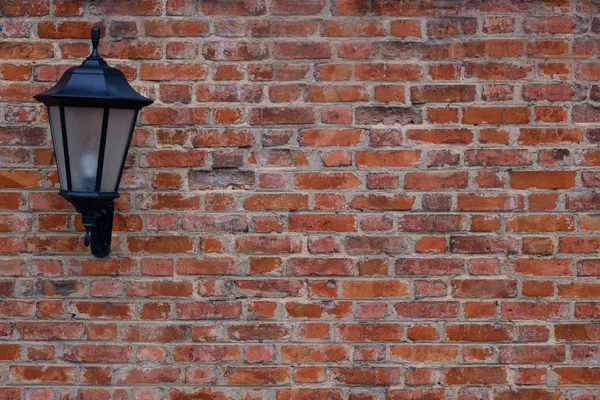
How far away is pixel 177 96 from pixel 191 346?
85 centimetres

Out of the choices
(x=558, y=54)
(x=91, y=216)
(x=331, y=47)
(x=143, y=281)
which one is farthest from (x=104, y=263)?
(x=558, y=54)

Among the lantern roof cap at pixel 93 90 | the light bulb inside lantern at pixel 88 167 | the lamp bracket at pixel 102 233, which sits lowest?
the lamp bracket at pixel 102 233

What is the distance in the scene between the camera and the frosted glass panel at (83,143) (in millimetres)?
1958

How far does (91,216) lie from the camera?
206 centimetres

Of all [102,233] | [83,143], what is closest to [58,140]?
[83,143]

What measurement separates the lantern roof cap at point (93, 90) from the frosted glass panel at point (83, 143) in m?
0.03

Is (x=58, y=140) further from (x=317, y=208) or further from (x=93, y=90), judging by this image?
(x=317, y=208)

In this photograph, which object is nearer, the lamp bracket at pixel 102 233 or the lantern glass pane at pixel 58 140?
the lantern glass pane at pixel 58 140

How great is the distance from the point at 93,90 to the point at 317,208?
82cm

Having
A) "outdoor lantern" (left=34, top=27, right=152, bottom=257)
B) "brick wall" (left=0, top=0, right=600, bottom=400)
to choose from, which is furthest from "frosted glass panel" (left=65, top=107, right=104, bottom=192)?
"brick wall" (left=0, top=0, right=600, bottom=400)

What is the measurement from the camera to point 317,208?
230 cm

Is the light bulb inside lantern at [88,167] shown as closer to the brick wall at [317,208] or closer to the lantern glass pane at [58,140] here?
the lantern glass pane at [58,140]

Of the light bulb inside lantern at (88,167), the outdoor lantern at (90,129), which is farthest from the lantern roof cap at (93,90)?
the light bulb inside lantern at (88,167)

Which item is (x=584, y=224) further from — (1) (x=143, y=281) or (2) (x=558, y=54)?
(1) (x=143, y=281)
